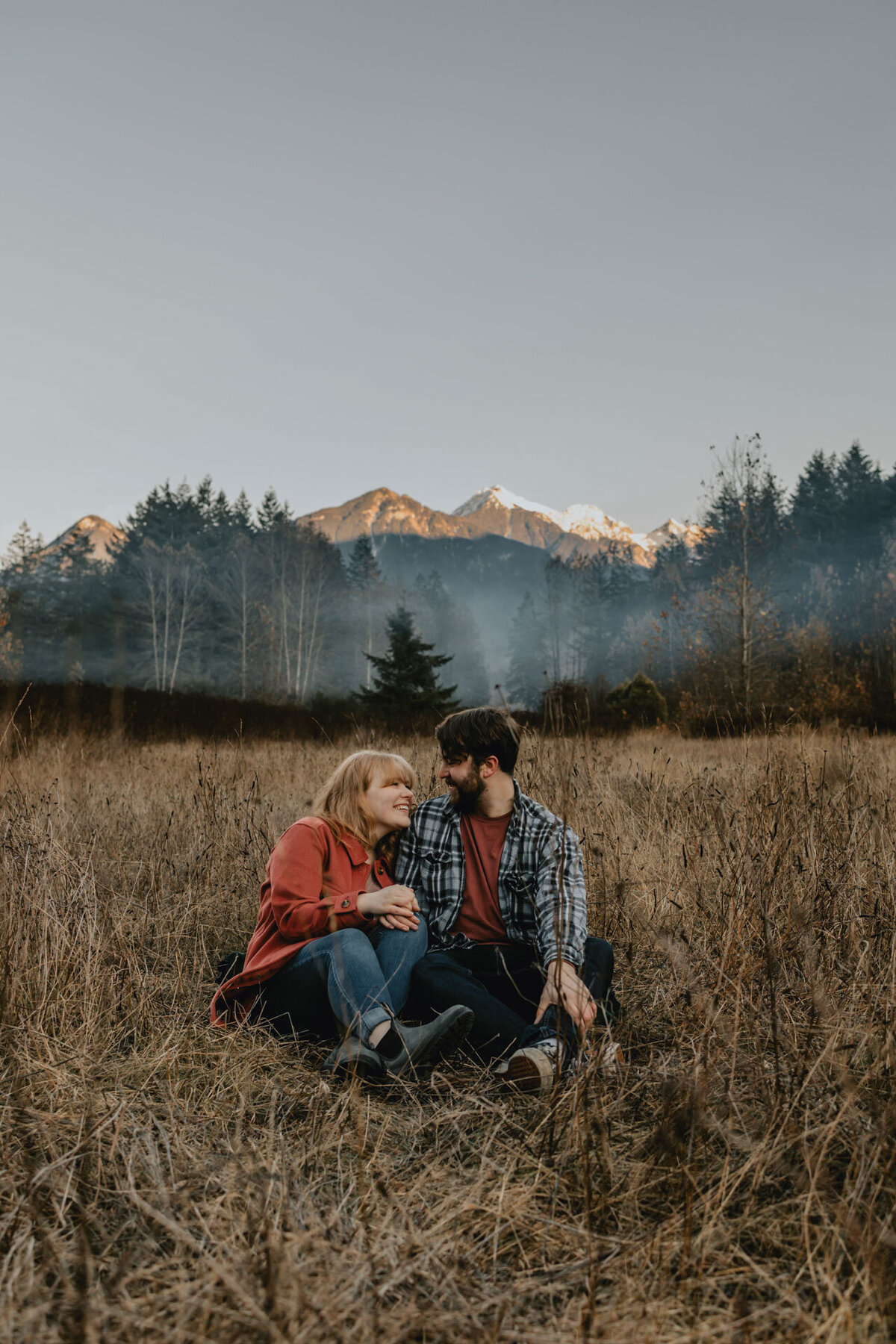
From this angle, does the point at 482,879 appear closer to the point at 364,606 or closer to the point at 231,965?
the point at 231,965

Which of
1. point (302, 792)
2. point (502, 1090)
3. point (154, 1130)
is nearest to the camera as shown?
point (154, 1130)

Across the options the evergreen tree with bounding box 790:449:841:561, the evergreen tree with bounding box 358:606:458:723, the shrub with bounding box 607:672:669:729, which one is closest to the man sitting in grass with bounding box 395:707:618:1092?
the shrub with bounding box 607:672:669:729

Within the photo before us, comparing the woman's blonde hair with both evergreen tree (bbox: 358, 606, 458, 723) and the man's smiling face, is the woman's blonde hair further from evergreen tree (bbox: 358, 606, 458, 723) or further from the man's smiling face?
evergreen tree (bbox: 358, 606, 458, 723)

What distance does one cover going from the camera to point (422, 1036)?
2.02 meters

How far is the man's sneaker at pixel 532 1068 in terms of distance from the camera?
1.82 metres

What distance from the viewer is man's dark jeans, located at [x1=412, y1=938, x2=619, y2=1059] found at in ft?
6.82

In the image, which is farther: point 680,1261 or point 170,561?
point 170,561

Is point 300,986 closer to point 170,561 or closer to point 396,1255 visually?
point 396,1255

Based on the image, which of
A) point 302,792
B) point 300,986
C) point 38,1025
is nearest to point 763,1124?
point 300,986

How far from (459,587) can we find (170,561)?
12908cm

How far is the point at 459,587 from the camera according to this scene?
522 feet

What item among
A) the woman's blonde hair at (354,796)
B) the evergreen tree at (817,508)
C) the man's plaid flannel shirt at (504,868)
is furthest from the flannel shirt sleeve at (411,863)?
the evergreen tree at (817,508)

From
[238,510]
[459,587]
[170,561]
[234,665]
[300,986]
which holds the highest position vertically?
[459,587]

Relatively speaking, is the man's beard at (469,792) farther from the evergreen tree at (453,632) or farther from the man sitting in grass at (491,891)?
the evergreen tree at (453,632)
